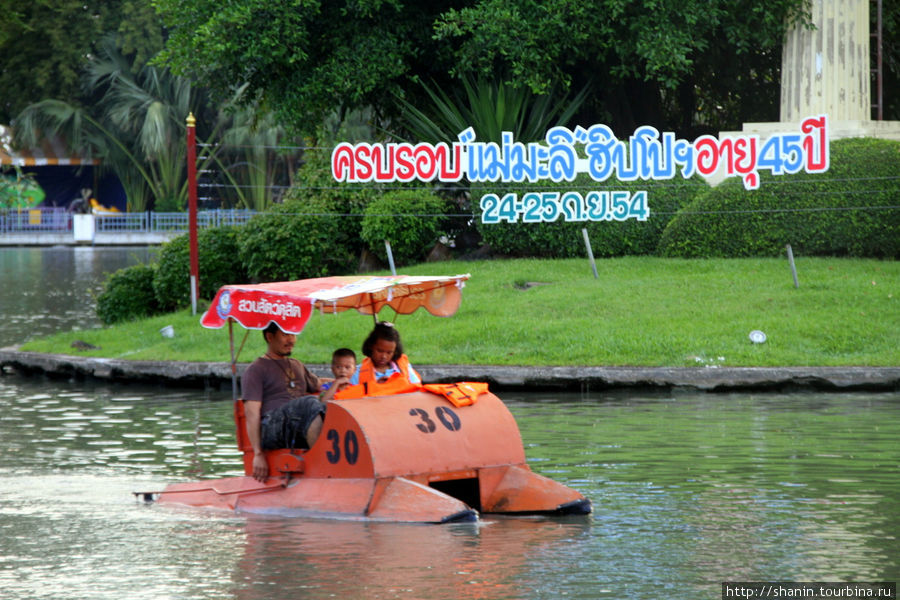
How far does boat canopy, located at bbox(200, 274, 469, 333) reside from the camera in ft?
34.6

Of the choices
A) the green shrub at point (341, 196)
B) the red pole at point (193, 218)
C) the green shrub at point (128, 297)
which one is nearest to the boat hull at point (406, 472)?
the red pole at point (193, 218)

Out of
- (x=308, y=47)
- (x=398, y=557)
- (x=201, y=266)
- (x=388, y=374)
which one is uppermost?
(x=308, y=47)

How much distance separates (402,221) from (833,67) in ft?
28.6

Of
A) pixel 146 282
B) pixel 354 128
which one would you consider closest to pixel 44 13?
pixel 354 128

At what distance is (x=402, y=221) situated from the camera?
2458 centimetres

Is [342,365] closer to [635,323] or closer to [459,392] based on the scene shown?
[459,392]

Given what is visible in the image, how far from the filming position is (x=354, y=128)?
191 ft

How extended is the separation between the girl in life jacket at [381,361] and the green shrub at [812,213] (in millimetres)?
13419

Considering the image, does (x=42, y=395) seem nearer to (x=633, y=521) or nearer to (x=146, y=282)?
(x=146, y=282)

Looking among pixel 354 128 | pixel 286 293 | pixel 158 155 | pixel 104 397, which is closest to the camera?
pixel 286 293

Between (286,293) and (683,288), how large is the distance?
1131 centimetres

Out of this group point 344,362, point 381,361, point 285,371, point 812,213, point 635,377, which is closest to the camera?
point 381,361

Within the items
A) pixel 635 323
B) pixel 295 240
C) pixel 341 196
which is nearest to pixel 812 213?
pixel 635 323

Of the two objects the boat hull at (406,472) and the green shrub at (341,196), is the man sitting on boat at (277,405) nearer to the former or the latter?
the boat hull at (406,472)
